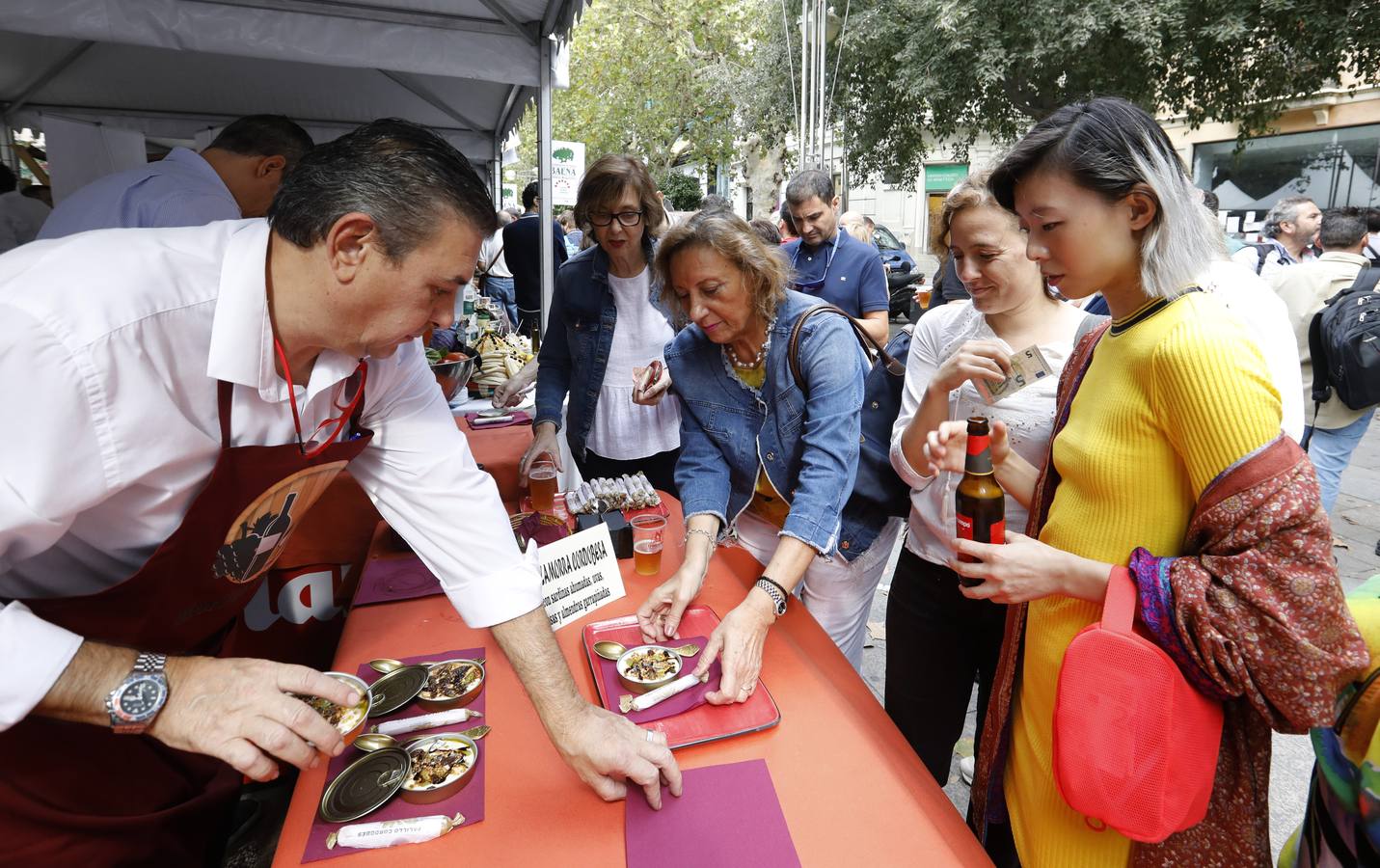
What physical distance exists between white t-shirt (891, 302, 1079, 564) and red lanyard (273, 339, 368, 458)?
138cm

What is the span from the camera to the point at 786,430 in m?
2.06

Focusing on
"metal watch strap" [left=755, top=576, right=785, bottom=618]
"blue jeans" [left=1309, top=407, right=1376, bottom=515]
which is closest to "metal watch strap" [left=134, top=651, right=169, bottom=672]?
"metal watch strap" [left=755, top=576, right=785, bottom=618]

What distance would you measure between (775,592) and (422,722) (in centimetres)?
79

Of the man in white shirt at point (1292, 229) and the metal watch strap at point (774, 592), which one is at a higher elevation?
the man in white shirt at point (1292, 229)

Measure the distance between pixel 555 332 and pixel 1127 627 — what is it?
2.51 m

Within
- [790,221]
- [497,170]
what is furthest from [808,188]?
[497,170]

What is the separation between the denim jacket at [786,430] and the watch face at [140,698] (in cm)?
129

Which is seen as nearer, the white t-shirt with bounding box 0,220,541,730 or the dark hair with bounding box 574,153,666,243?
the white t-shirt with bounding box 0,220,541,730

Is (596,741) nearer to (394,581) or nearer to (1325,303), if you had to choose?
(394,581)

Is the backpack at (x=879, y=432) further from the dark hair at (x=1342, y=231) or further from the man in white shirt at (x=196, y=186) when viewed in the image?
the dark hair at (x=1342, y=231)

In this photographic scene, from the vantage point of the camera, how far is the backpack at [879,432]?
7.14 feet

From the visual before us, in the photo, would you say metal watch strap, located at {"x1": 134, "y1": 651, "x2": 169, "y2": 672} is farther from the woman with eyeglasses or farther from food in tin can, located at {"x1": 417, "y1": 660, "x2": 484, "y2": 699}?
the woman with eyeglasses

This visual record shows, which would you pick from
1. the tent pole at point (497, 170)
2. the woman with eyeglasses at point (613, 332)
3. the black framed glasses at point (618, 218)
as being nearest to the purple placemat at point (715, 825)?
the woman with eyeglasses at point (613, 332)

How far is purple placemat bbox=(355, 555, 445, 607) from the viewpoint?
A: 1891 millimetres
